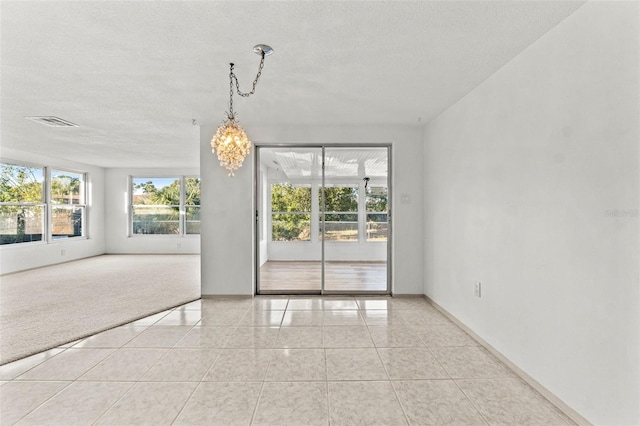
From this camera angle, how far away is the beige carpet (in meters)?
3.12

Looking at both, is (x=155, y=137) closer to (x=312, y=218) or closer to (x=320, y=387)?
(x=312, y=218)

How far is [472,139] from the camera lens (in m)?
3.10

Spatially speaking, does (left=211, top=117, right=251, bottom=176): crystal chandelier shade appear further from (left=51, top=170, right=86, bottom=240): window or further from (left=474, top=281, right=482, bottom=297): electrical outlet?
(left=51, top=170, right=86, bottom=240): window

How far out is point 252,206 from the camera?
4.41 m

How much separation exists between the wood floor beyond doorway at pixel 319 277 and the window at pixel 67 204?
482 cm

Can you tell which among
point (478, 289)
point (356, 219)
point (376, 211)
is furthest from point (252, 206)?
point (376, 211)

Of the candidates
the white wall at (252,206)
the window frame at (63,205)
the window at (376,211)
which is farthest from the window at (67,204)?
the window at (376,211)

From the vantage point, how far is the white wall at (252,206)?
4.37 meters

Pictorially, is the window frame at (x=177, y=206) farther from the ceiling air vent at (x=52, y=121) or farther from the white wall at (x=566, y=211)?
the white wall at (x=566, y=211)

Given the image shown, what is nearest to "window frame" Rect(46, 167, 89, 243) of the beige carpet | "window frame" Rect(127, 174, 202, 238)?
the beige carpet

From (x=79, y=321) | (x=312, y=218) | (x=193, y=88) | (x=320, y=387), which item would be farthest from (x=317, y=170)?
(x=320, y=387)

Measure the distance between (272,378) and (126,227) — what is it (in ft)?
26.8

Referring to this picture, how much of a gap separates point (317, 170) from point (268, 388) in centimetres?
544

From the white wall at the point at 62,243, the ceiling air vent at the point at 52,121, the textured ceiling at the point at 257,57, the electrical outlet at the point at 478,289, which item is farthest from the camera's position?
the white wall at the point at 62,243
